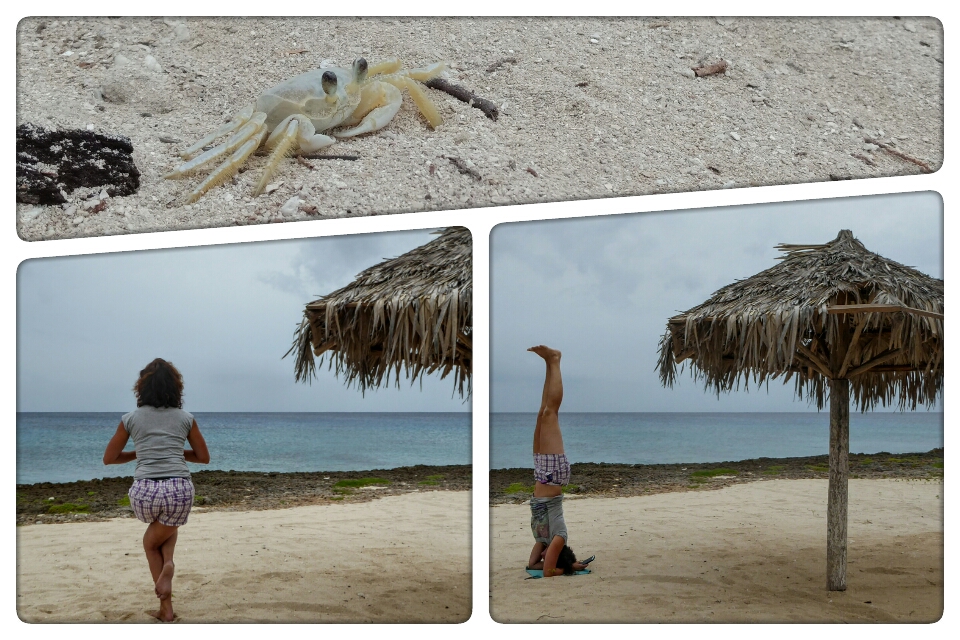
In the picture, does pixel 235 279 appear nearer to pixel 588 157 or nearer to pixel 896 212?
pixel 588 157

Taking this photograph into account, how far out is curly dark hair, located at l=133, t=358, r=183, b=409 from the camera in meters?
3.40

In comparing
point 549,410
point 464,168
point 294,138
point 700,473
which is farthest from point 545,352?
point 700,473

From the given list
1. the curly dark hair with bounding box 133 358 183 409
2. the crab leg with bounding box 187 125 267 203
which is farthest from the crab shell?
the curly dark hair with bounding box 133 358 183 409

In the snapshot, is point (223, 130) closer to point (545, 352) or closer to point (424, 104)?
point (424, 104)

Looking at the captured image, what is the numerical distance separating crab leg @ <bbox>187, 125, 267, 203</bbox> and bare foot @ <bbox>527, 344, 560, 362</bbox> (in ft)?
5.85

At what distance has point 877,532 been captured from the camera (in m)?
4.13

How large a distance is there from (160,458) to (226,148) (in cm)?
169

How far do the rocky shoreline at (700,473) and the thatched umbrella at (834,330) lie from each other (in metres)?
0.39

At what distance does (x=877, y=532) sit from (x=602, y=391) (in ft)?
5.28

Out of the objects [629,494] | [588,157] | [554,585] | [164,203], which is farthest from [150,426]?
[629,494]

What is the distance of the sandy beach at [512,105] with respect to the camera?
3953 millimetres

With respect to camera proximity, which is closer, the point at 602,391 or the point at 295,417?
the point at 602,391

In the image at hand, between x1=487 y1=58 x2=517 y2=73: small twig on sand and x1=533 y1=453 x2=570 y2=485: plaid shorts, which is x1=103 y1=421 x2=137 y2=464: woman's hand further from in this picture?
x1=487 y1=58 x2=517 y2=73: small twig on sand

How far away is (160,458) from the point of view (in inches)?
131
